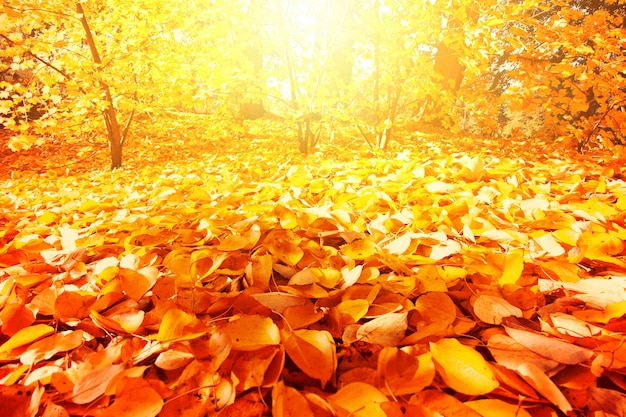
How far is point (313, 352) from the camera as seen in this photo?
22.8 inches

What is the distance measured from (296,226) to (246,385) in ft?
2.18

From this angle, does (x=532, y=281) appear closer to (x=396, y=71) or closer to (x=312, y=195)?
(x=312, y=195)

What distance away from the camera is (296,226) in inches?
45.6

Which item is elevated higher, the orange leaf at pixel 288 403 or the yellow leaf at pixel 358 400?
the orange leaf at pixel 288 403

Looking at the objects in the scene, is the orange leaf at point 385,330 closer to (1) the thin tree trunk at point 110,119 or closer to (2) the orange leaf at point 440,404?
(2) the orange leaf at point 440,404

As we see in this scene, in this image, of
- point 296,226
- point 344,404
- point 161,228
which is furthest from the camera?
point 161,228

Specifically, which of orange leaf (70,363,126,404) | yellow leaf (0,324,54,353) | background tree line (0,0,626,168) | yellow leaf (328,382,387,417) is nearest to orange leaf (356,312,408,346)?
yellow leaf (328,382,387,417)

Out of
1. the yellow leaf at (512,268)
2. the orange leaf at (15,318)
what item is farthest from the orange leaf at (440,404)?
the orange leaf at (15,318)

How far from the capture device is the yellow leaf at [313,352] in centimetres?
55

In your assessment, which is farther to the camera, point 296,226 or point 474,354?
point 296,226

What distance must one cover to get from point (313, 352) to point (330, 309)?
0.52 feet

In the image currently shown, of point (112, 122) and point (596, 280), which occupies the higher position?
point (112, 122)

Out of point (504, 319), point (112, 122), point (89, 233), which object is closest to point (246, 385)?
point (504, 319)

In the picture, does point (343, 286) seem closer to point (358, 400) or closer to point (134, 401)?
point (358, 400)
